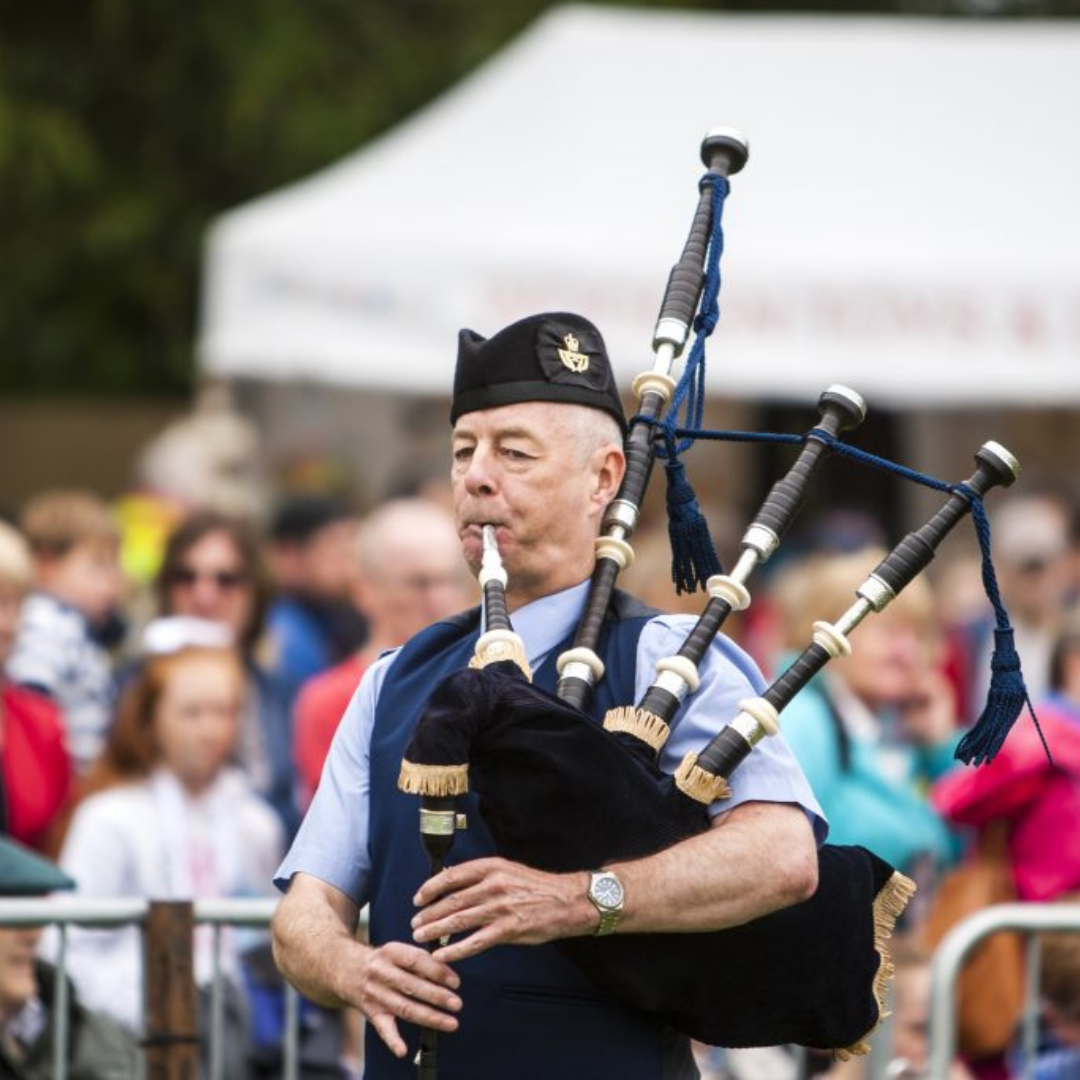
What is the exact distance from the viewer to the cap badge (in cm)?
347

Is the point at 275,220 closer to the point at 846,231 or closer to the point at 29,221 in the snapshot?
the point at 846,231

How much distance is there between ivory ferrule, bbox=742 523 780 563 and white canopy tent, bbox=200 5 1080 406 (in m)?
6.49

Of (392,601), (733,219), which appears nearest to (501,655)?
(392,601)

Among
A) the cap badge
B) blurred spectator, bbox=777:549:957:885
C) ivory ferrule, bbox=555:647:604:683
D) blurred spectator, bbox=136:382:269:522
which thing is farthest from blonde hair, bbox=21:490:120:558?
ivory ferrule, bbox=555:647:604:683

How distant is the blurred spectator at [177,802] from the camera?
5.78 metres

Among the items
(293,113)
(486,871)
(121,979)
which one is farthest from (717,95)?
(486,871)

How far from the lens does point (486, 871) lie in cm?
312

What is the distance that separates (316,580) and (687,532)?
5.19m

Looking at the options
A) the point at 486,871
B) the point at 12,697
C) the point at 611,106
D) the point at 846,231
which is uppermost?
the point at 611,106

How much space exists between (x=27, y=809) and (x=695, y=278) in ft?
9.98

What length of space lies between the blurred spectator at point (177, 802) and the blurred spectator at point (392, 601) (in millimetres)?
184

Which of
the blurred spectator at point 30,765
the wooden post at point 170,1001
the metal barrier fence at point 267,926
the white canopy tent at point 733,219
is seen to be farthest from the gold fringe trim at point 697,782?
the white canopy tent at point 733,219

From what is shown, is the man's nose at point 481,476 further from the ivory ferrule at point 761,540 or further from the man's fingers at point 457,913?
the man's fingers at point 457,913

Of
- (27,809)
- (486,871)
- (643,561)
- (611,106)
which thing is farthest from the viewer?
(611,106)
